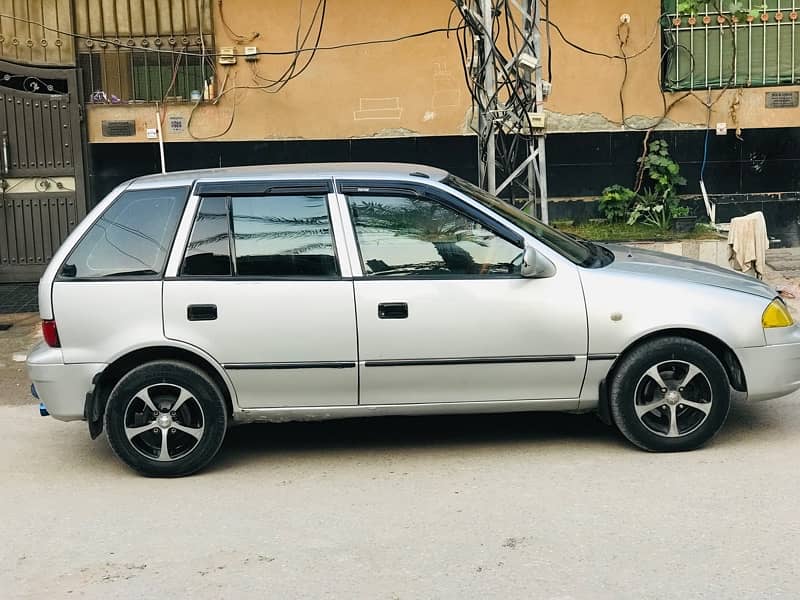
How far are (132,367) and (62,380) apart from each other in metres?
0.38

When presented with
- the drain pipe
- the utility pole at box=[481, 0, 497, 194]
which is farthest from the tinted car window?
the drain pipe

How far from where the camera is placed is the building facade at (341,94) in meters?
12.0

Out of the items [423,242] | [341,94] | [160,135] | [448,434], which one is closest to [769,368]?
[448,434]

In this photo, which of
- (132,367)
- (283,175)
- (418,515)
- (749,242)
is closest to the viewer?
(418,515)

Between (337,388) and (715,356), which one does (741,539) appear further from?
(337,388)

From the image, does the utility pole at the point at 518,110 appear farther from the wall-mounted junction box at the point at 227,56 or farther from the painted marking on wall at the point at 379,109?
the wall-mounted junction box at the point at 227,56

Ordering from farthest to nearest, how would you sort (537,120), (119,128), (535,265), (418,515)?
(119,128) → (537,120) → (535,265) → (418,515)

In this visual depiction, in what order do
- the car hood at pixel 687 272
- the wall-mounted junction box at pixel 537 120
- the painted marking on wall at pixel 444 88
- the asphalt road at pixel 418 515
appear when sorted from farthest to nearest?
the painted marking on wall at pixel 444 88, the wall-mounted junction box at pixel 537 120, the car hood at pixel 687 272, the asphalt road at pixel 418 515

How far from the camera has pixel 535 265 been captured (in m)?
5.80

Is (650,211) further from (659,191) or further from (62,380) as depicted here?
(62,380)

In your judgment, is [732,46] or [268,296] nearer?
[268,296]

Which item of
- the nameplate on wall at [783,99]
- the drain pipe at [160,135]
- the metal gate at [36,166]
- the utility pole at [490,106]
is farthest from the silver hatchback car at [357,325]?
the nameplate on wall at [783,99]

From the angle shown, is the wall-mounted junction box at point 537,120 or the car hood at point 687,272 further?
the wall-mounted junction box at point 537,120

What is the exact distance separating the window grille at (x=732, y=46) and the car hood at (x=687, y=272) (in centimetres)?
622
